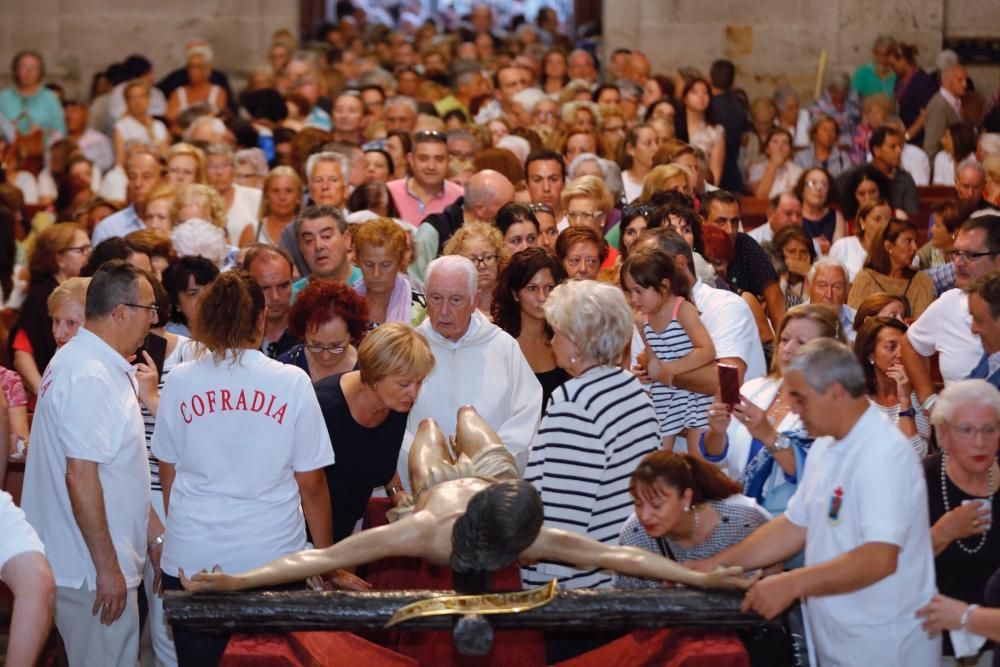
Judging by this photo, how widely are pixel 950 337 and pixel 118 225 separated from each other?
4.79 metres

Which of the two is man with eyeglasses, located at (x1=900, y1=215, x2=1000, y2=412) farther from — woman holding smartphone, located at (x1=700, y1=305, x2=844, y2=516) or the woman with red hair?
the woman with red hair

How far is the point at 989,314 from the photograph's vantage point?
6.09m

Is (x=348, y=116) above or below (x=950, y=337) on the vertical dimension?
above

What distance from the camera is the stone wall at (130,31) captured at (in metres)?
17.0

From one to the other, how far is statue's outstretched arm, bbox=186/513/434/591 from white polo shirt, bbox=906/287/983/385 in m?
2.74

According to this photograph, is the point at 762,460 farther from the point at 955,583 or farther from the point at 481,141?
the point at 481,141

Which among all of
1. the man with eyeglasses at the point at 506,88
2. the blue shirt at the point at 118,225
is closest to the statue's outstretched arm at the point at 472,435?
the blue shirt at the point at 118,225

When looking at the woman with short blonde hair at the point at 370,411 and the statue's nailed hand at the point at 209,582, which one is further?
the woman with short blonde hair at the point at 370,411

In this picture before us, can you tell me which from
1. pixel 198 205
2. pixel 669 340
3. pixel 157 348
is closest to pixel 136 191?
pixel 198 205

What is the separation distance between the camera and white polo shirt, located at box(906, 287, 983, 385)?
21.6 feet

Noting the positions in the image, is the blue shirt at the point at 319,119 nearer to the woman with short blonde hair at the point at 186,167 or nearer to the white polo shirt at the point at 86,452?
the woman with short blonde hair at the point at 186,167

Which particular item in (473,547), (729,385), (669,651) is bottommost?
(669,651)

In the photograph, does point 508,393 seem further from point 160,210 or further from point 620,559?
point 160,210

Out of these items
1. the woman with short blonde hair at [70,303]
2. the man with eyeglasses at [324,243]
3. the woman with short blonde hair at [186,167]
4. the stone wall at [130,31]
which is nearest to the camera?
the woman with short blonde hair at [70,303]
